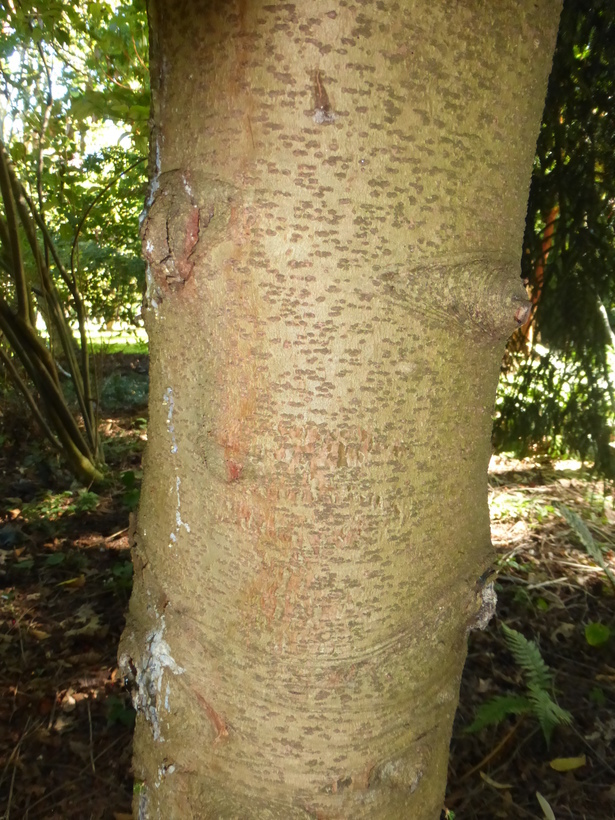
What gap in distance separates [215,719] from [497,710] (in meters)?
1.41

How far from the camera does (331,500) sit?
29.0 inches

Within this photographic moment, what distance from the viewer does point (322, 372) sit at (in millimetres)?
692

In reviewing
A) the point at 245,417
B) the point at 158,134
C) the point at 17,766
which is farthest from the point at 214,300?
the point at 17,766

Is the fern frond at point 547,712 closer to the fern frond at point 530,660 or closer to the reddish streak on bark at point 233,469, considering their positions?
the fern frond at point 530,660

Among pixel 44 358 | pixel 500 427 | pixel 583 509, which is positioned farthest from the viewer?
pixel 44 358

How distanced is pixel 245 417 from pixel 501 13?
54 cm

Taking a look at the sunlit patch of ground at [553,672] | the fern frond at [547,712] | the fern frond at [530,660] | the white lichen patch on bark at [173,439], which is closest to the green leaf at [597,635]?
the sunlit patch of ground at [553,672]

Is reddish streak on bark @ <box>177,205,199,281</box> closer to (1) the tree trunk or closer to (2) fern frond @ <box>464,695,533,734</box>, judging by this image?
(1) the tree trunk

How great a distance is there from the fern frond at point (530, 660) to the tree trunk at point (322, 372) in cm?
137

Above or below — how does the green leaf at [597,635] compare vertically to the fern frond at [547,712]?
above

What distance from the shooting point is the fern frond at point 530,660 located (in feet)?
6.86

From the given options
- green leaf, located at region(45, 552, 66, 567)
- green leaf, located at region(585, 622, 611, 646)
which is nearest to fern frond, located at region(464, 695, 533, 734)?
green leaf, located at region(585, 622, 611, 646)

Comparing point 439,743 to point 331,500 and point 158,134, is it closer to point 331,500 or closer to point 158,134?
point 331,500

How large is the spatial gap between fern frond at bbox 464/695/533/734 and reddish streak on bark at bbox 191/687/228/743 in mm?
1347
